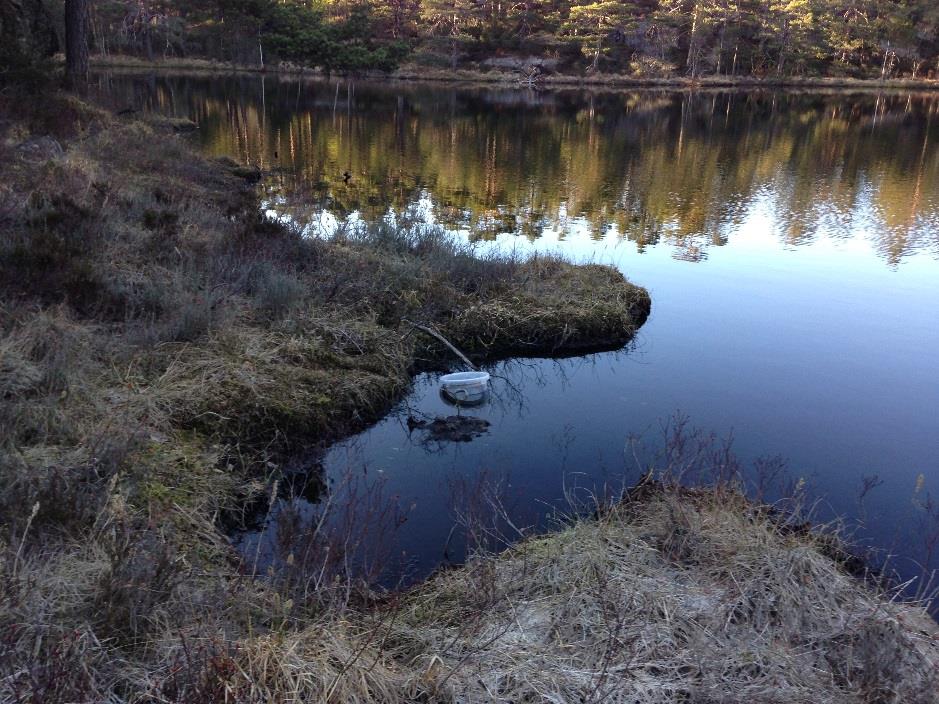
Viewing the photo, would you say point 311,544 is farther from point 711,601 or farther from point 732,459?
point 732,459

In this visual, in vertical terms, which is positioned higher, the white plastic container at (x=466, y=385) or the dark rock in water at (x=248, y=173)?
the dark rock in water at (x=248, y=173)

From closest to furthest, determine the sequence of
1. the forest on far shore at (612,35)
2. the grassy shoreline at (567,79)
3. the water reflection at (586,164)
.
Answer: the water reflection at (586,164), the grassy shoreline at (567,79), the forest on far shore at (612,35)

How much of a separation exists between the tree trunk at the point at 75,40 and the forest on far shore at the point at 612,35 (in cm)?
3804

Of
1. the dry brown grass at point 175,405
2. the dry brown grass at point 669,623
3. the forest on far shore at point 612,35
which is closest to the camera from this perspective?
the dry brown grass at point 175,405

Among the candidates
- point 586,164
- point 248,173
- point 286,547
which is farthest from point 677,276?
point 586,164

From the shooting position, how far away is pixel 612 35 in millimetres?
65438

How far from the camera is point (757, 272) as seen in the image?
12.9 meters

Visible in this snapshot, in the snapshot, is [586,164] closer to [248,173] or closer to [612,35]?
[248,173]

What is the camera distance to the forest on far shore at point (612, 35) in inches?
2286

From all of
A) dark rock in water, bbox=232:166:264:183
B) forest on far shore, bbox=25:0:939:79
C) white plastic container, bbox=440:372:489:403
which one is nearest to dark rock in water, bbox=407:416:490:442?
white plastic container, bbox=440:372:489:403

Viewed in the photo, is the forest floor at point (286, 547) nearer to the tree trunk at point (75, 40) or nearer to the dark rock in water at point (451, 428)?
the dark rock in water at point (451, 428)

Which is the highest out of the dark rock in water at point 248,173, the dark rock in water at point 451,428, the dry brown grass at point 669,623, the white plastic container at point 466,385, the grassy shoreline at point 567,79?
the grassy shoreline at point 567,79

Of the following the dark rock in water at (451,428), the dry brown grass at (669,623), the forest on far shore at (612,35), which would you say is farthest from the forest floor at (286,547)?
the forest on far shore at (612,35)

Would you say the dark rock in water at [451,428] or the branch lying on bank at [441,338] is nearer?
the dark rock in water at [451,428]
